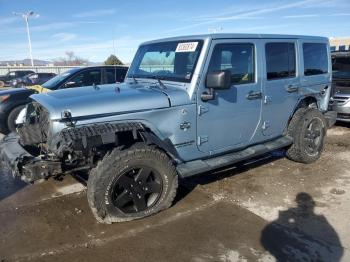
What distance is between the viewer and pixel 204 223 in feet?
12.9

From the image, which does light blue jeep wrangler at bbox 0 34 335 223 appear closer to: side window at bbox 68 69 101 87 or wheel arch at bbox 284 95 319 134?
wheel arch at bbox 284 95 319 134

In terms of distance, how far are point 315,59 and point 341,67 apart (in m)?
4.41

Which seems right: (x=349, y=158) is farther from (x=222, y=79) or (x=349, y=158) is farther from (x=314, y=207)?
(x=222, y=79)

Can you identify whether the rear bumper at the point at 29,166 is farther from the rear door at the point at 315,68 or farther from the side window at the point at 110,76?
the side window at the point at 110,76

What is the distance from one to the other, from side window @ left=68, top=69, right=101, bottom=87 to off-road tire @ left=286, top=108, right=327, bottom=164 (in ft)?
16.1

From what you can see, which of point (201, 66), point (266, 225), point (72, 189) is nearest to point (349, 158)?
point (266, 225)

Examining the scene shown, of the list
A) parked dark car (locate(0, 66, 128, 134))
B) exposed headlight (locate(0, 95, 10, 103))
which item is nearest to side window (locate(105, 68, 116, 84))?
parked dark car (locate(0, 66, 128, 134))

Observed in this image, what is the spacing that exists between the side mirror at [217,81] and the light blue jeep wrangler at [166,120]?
12 mm

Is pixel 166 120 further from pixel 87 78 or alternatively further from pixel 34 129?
pixel 87 78

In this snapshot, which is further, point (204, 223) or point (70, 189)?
point (70, 189)

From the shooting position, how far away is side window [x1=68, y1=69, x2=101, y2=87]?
8227 mm


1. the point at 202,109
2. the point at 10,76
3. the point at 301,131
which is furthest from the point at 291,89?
the point at 10,76

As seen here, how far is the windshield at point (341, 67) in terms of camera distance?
9395 mm

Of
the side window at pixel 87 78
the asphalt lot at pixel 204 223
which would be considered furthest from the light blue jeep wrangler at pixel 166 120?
the side window at pixel 87 78
